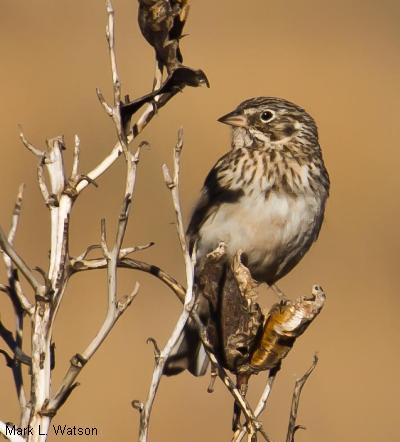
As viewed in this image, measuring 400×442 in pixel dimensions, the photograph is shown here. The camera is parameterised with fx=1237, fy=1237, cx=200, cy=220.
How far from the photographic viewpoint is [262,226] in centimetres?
407

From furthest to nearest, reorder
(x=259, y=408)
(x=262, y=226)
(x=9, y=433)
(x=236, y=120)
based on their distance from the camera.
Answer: (x=236, y=120) < (x=262, y=226) < (x=259, y=408) < (x=9, y=433)

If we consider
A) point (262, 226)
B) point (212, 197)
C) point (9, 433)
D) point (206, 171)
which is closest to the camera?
point (9, 433)

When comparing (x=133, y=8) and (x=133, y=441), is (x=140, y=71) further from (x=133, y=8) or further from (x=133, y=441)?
(x=133, y=441)

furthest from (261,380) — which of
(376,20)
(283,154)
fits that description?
(376,20)

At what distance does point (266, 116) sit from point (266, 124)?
0.10 feet

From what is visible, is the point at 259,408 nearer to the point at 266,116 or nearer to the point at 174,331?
the point at 174,331

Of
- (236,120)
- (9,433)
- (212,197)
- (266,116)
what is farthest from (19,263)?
(266,116)

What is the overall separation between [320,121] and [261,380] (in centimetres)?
323

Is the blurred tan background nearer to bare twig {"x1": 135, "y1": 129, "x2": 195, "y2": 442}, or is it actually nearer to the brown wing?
the brown wing

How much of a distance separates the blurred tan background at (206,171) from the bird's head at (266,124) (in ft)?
1.06

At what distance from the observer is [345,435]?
5703mm

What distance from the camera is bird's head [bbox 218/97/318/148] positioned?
4430 millimetres

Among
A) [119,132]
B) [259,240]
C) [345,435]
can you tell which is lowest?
[345,435]

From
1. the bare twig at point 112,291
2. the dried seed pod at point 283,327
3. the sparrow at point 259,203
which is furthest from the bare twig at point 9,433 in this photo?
the sparrow at point 259,203
